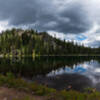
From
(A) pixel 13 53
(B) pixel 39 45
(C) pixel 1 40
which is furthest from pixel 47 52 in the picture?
(C) pixel 1 40

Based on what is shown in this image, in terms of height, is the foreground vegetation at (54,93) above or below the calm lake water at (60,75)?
above

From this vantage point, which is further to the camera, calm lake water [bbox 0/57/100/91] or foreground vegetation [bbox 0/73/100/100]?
calm lake water [bbox 0/57/100/91]

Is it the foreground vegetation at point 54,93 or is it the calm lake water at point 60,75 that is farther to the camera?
the calm lake water at point 60,75

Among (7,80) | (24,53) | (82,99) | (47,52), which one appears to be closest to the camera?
(82,99)

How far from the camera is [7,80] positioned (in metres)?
13.0

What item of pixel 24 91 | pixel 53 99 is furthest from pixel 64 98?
pixel 24 91

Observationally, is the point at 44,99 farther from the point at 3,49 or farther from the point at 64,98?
the point at 3,49

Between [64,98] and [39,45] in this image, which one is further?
[39,45]

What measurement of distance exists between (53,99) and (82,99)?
6.52 feet

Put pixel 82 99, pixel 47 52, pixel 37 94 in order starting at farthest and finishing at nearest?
1. pixel 47 52
2. pixel 37 94
3. pixel 82 99

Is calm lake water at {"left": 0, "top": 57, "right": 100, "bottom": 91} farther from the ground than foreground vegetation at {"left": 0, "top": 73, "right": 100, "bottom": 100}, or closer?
closer

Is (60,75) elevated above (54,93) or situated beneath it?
situated beneath

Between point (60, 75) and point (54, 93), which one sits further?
point (60, 75)

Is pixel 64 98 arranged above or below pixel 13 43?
below
